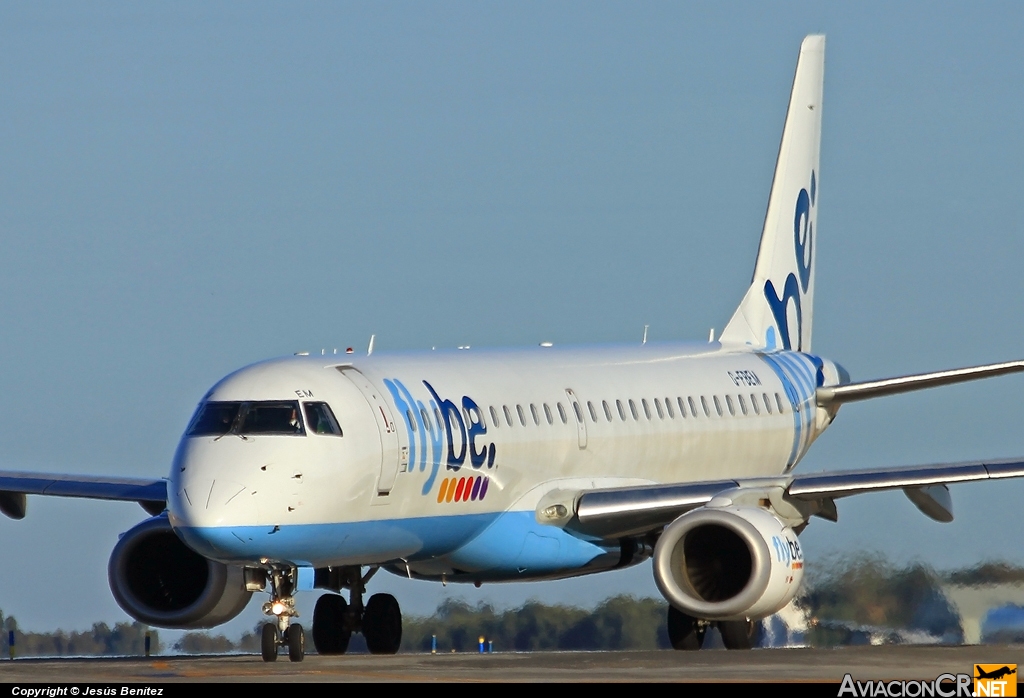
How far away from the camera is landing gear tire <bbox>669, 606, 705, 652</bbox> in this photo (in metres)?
28.6

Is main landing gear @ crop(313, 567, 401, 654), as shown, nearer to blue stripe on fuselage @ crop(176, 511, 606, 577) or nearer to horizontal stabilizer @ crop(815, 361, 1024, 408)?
blue stripe on fuselage @ crop(176, 511, 606, 577)

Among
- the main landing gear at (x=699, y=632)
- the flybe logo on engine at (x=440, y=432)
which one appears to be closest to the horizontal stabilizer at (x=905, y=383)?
the main landing gear at (x=699, y=632)

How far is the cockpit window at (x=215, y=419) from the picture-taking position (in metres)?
23.2

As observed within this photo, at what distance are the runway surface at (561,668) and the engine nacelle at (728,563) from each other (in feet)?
2.02

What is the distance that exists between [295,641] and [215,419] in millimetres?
2601

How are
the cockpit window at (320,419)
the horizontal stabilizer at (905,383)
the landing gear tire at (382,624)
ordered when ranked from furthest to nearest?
the horizontal stabilizer at (905,383)
the landing gear tire at (382,624)
the cockpit window at (320,419)

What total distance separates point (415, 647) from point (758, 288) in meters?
8.67

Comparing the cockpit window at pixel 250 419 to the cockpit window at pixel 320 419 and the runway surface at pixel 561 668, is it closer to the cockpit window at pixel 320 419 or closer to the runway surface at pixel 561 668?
the cockpit window at pixel 320 419

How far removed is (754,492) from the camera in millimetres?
26922

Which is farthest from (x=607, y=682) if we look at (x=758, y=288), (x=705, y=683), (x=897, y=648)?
(x=758, y=288)

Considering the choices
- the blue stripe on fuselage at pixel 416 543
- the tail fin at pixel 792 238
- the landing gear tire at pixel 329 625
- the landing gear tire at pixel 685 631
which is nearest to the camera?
the blue stripe on fuselage at pixel 416 543

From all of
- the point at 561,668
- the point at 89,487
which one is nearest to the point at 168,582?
the point at 89,487

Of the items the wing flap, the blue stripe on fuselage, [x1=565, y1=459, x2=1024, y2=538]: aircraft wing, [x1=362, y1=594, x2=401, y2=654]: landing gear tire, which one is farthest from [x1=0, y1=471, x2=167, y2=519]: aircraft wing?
the wing flap

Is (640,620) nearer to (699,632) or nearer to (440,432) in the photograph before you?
(699,632)
